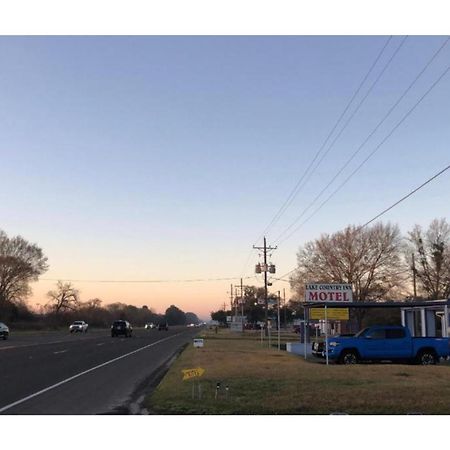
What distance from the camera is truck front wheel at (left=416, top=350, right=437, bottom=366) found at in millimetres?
24094

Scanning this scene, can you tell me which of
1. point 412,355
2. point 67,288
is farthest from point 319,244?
point 67,288

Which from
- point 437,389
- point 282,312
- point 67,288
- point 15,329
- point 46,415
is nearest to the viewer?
point 46,415

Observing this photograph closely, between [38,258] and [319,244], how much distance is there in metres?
59.6

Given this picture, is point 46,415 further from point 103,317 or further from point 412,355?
point 103,317

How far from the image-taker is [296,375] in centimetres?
1703

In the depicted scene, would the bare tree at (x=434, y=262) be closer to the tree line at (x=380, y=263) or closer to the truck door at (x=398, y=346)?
the tree line at (x=380, y=263)

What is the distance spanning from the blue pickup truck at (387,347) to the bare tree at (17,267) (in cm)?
9079

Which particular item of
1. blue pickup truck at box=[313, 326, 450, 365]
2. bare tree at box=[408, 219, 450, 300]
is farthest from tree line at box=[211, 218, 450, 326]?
blue pickup truck at box=[313, 326, 450, 365]

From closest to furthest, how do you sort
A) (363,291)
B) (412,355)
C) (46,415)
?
(46,415) → (412,355) → (363,291)

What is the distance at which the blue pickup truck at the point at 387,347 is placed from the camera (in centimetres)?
2375

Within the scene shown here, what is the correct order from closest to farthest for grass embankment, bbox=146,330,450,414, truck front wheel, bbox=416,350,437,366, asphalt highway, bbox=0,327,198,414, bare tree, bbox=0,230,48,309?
grass embankment, bbox=146,330,450,414, asphalt highway, bbox=0,327,198,414, truck front wheel, bbox=416,350,437,366, bare tree, bbox=0,230,48,309

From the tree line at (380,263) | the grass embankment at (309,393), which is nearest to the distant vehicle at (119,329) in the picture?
the tree line at (380,263)

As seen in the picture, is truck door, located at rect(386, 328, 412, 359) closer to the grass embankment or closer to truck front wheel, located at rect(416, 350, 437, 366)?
truck front wheel, located at rect(416, 350, 437, 366)

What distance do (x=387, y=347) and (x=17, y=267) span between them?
3653 inches
